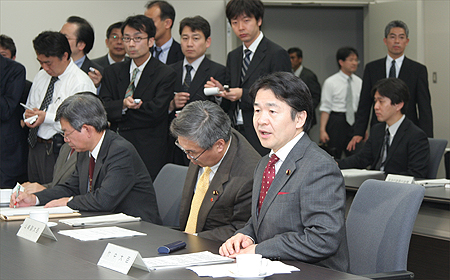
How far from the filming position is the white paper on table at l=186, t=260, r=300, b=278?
172 cm

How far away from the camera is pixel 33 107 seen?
457 centimetres

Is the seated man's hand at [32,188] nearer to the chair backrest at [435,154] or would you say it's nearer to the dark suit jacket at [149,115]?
the dark suit jacket at [149,115]

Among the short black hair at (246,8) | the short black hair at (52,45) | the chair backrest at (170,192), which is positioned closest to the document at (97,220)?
the chair backrest at (170,192)

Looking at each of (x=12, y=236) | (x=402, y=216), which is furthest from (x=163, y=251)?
(x=402, y=216)

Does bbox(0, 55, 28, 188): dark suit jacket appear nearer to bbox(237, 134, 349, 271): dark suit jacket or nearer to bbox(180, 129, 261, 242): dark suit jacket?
bbox(180, 129, 261, 242): dark suit jacket

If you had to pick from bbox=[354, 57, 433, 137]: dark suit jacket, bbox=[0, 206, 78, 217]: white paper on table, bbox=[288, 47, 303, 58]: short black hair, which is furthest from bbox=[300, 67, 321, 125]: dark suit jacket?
bbox=[0, 206, 78, 217]: white paper on table

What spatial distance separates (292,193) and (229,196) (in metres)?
0.68

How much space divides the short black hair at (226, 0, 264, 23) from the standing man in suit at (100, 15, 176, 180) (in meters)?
0.66

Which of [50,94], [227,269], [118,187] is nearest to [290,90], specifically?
[227,269]

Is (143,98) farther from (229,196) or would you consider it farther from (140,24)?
(229,196)

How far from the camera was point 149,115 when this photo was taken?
13.9ft

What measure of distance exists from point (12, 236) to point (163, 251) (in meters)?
0.80

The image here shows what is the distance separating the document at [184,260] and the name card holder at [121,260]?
0.12ft

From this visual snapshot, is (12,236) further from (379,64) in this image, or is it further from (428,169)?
(379,64)
